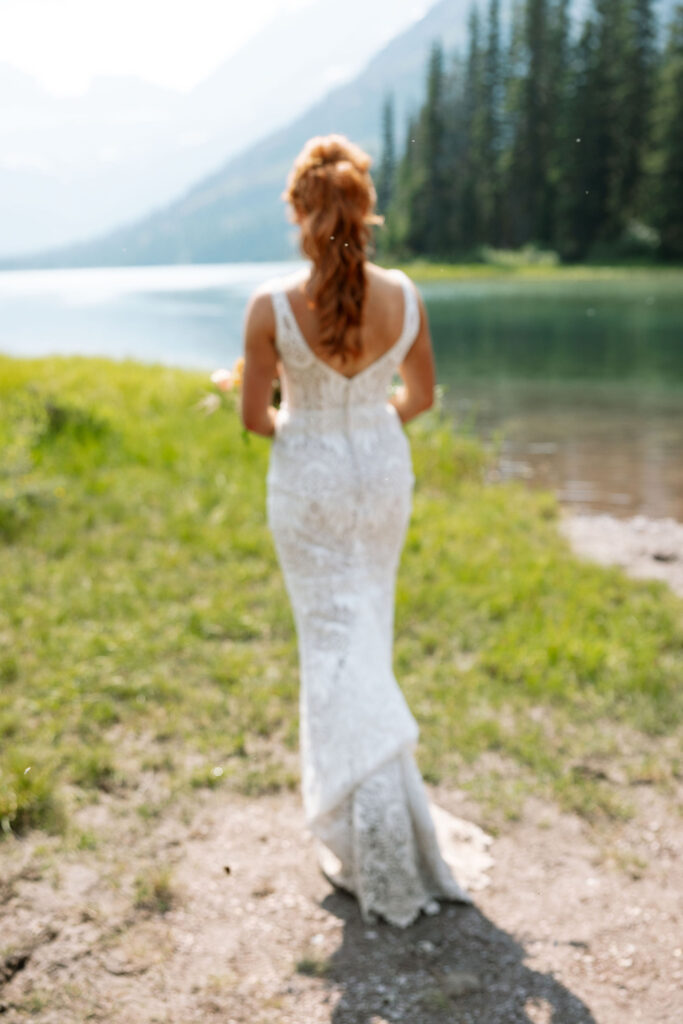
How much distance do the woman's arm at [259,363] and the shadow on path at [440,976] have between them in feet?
6.72

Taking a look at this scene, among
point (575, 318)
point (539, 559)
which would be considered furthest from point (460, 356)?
point (539, 559)

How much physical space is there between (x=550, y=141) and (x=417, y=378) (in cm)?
6198

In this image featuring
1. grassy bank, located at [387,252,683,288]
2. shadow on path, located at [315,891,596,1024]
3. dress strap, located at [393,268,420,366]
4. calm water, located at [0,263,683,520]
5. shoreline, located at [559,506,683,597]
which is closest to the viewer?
shadow on path, located at [315,891,596,1024]

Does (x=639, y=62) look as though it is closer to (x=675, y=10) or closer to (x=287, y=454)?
(x=675, y=10)

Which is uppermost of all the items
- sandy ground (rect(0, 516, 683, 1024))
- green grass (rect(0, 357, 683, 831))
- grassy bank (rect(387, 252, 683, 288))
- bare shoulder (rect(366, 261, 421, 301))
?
bare shoulder (rect(366, 261, 421, 301))

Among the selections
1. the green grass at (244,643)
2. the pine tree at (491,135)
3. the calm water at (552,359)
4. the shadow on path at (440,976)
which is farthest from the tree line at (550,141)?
the shadow on path at (440,976)

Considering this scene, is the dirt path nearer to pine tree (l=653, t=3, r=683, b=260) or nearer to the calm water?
the calm water

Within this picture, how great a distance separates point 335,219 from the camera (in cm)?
333

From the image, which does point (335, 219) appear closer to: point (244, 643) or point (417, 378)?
point (417, 378)

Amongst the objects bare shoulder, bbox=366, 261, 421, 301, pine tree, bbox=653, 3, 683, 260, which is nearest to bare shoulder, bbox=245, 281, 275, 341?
bare shoulder, bbox=366, 261, 421, 301

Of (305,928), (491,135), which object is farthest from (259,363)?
(491,135)

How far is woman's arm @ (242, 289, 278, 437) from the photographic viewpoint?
3539mm

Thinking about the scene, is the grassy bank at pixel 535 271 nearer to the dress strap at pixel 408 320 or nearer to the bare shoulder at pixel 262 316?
the dress strap at pixel 408 320

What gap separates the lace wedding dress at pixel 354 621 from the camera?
3664 mm
